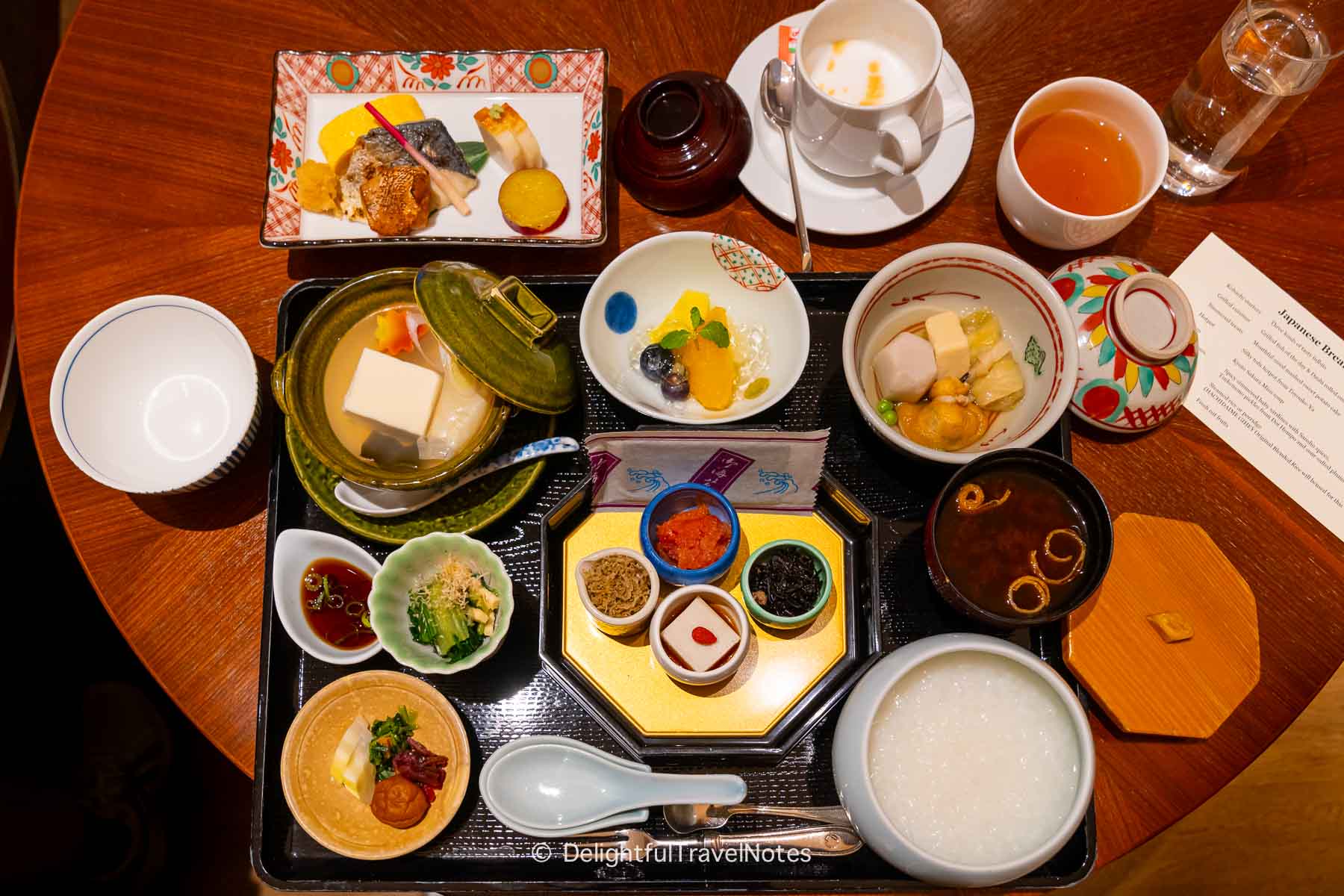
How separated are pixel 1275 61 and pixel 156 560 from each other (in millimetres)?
2535

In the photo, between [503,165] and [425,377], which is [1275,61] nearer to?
[503,165]

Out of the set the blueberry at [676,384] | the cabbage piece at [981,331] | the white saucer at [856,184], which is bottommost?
the blueberry at [676,384]

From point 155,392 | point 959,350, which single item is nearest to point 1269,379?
point 959,350

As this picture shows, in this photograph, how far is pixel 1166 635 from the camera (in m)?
1.59

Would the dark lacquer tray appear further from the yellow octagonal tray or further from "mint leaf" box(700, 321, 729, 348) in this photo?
"mint leaf" box(700, 321, 729, 348)

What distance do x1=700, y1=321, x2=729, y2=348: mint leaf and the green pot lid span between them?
0.31 meters

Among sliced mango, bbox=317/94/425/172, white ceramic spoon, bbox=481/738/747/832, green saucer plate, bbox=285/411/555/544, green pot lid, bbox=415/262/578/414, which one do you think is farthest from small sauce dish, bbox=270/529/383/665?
sliced mango, bbox=317/94/425/172

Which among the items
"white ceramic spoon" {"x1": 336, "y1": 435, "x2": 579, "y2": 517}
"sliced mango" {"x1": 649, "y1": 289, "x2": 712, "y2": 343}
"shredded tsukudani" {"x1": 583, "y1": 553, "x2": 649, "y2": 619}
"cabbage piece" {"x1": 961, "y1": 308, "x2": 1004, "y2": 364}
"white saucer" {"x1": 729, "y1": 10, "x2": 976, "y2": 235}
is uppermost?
"white saucer" {"x1": 729, "y1": 10, "x2": 976, "y2": 235}

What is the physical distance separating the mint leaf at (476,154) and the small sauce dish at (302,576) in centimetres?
94

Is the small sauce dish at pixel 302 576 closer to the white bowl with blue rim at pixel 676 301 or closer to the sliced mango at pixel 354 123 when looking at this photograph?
the white bowl with blue rim at pixel 676 301

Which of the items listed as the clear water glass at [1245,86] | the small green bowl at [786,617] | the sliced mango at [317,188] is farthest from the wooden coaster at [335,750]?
the clear water glass at [1245,86]

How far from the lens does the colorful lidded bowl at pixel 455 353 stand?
1.46 meters

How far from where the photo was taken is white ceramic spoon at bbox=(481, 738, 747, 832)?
59.1 inches

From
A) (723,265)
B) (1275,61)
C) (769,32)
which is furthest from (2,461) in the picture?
(1275,61)
